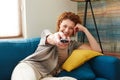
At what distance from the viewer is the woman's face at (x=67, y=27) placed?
92.1 inches

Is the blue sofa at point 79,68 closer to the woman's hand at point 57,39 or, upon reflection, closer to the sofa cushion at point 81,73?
the sofa cushion at point 81,73

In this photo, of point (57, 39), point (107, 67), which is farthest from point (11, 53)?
point (107, 67)

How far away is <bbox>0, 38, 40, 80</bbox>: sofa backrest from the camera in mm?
2330

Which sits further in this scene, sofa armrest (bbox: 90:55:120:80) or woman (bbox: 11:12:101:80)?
sofa armrest (bbox: 90:55:120:80)

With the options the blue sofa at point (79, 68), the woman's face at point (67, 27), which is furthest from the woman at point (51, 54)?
the blue sofa at point (79, 68)

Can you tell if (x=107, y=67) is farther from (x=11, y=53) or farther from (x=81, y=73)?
(x=11, y=53)

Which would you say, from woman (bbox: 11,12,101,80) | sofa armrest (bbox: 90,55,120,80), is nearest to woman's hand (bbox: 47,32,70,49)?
woman (bbox: 11,12,101,80)

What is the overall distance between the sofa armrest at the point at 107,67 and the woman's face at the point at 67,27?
0.41m

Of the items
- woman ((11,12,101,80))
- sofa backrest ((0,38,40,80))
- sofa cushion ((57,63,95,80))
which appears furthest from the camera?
sofa backrest ((0,38,40,80))

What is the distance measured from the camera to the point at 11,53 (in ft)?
7.84

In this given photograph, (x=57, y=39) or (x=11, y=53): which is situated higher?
(x=57, y=39)

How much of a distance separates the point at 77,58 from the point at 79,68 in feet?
0.35

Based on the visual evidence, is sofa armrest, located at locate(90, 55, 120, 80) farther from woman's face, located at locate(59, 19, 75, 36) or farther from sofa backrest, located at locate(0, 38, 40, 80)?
sofa backrest, located at locate(0, 38, 40, 80)

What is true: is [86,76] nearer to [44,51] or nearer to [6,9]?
[44,51]
